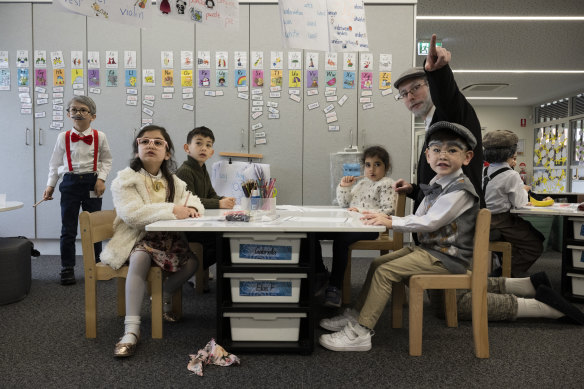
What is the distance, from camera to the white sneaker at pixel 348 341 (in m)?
1.79

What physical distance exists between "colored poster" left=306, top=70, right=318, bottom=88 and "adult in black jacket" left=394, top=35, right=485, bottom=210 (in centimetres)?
188

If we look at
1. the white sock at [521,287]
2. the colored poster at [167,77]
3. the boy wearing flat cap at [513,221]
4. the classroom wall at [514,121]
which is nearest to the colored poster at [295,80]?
the colored poster at [167,77]

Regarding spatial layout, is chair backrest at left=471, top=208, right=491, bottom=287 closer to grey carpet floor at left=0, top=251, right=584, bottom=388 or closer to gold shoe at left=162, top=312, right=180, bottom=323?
grey carpet floor at left=0, top=251, right=584, bottom=388

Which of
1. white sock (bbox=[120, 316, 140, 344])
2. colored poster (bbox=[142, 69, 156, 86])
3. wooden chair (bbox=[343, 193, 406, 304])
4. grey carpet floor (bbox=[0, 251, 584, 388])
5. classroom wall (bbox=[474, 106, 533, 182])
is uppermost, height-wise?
classroom wall (bbox=[474, 106, 533, 182])

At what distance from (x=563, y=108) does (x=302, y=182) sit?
8694mm

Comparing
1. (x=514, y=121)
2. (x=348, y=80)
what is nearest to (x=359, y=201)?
(x=348, y=80)

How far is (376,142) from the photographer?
4.06 m

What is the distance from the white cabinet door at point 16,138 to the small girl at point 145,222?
2.66 m

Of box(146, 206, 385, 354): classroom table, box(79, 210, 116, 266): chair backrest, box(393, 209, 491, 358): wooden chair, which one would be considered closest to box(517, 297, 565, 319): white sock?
box(393, 209, 491, 358): wooden chair

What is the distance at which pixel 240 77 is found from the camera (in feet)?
13.2

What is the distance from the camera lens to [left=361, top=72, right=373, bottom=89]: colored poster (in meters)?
4.01

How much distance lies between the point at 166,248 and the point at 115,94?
2.70m

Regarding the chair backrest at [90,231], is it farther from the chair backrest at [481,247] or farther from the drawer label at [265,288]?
the chair backrest at [481,247]

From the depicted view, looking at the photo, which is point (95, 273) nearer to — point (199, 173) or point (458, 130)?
point (199, 173)
